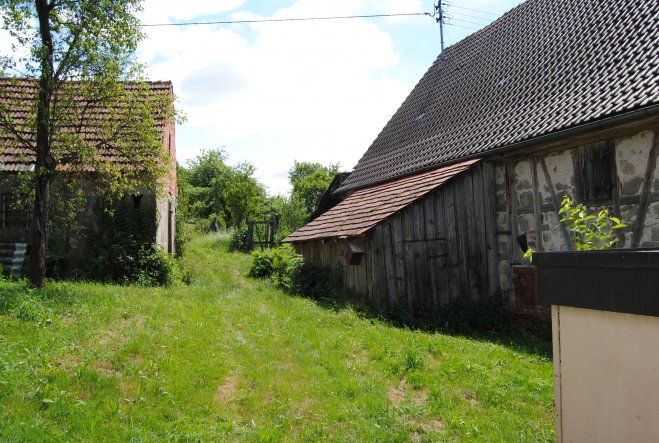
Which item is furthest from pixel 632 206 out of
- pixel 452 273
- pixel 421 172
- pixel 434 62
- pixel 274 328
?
pixel 434 62

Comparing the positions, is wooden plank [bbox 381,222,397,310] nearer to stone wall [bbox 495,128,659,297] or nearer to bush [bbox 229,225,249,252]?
stone wall [bbox 495,128,659,297]

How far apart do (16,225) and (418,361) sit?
11.8m

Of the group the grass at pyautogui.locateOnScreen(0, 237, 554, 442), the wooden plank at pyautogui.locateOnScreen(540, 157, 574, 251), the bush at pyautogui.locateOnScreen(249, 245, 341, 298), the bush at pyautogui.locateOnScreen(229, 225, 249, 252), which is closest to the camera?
the grass at pyautogui.locateOnScreen(0, 237, 554, 442)

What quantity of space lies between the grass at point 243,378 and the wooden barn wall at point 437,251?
1465 mm

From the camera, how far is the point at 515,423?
14.7 ft

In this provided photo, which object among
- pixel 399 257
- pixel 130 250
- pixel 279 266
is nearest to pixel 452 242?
pixel 399 257

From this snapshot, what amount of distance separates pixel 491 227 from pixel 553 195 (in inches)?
68.3

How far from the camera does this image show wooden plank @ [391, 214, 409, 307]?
10078mm

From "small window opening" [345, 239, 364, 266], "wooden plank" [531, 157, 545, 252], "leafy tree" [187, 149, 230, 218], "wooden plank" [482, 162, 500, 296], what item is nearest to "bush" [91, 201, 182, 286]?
"small window opening" [345, 239, 364, 266]

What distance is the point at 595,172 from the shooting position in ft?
26.9

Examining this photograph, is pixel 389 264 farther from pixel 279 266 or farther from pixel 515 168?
pixel 279 266

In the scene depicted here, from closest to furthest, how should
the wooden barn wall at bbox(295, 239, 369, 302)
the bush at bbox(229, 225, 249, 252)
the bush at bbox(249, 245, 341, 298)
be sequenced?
the wooden barn wall at bbox(295, 239, 369, 302) < the bush at bbox(249, 245, 341, 298) < the bush at bbox(229, 225, 249, 252)

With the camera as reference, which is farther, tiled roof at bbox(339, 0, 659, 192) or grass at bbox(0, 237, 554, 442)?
tiled roof at bbox(339, 0, 659, 192)

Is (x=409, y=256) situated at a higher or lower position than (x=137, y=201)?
lower
